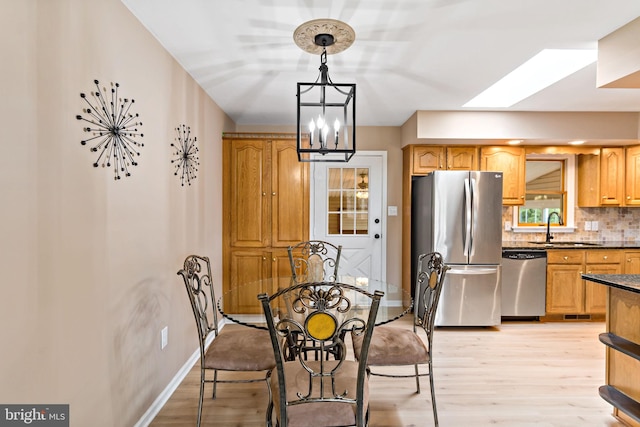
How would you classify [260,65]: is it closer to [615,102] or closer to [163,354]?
[163,354]

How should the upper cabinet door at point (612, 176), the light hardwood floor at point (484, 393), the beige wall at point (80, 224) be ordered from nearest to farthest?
the beige wall at point (80, 224) < the light hardwood floor at point (484, 393) < the upper cabinet door at point (612, 176)

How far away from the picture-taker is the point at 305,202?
401 cm

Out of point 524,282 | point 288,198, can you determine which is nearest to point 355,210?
point 288,198

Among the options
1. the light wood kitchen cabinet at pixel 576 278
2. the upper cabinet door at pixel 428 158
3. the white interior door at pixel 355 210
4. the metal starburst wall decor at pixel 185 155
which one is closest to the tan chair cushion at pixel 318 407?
the metal starburst wall decor at pixel 185 155

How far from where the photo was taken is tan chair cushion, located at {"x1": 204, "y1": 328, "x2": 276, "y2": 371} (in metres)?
1.92

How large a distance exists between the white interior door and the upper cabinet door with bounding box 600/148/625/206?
2.58 metres

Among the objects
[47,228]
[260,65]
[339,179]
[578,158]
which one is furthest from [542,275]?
[47,228]

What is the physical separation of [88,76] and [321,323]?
152 cm

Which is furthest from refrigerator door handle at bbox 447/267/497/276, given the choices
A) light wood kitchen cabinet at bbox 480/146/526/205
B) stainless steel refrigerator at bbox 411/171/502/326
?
light wood kitchen cabinet at bbox 480/146/526/205

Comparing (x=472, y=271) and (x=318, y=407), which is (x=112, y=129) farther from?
(x=472, y=271)

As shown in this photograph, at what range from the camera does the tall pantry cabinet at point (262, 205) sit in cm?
398

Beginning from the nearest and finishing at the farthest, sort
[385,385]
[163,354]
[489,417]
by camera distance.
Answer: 1. [489,417]
2. [163,354]
3. [385,385]

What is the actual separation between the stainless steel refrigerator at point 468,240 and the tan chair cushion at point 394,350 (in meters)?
1.73

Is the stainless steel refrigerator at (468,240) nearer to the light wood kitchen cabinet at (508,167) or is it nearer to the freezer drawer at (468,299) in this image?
the freezer drawer at (468,299)
